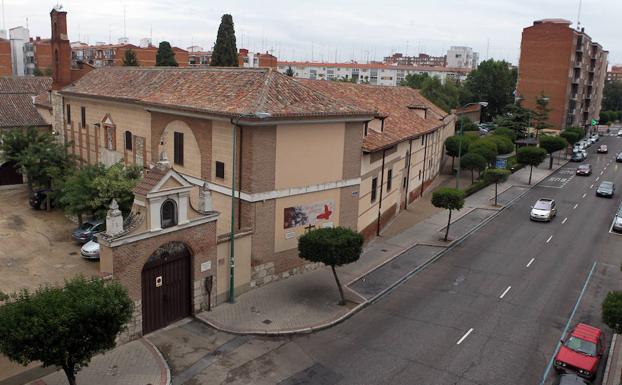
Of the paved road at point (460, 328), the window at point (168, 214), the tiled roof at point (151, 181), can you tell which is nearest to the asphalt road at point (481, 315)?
the paved road at point (460, 328)

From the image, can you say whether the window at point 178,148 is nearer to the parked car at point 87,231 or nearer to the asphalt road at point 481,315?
the parked car at point 87,231

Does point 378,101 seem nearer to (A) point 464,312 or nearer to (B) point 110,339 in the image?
(A) point 464,312

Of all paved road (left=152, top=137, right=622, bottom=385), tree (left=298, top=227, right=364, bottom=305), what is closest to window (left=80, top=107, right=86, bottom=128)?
tree (left=298, top=227, right=364, bottom=305)

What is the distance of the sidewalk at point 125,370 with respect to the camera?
1691 centimetres

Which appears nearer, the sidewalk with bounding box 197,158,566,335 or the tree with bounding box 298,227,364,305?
the sidewalk with bounding box 197,158,566,335

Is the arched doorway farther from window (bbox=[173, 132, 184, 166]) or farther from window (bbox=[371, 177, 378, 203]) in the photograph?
window (bbox=[371, 177, 378, 203])

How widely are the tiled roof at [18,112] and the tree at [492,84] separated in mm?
81311

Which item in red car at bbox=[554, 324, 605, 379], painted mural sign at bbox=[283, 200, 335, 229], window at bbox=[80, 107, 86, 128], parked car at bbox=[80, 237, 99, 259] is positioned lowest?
parked car at bbox=[80, 237, 99, 259]

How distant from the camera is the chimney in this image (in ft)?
151

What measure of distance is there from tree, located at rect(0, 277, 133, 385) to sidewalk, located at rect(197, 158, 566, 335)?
7392 mm

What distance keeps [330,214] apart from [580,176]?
45074 millimetres

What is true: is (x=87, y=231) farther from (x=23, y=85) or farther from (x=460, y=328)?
(x=23, y=85)

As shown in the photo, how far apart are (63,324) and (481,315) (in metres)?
17.3

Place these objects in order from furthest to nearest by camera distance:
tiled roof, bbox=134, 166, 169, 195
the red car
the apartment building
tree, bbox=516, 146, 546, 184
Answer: the apartment building < tree, bbox=516, 146, 546, 184 < tiled roof, bbox=134, 166, 169, 195 < the red car
